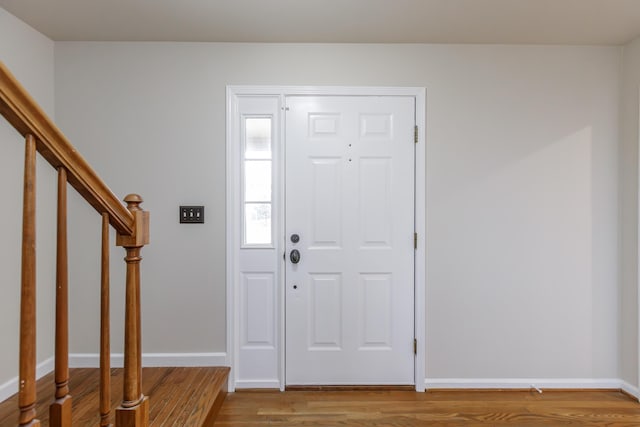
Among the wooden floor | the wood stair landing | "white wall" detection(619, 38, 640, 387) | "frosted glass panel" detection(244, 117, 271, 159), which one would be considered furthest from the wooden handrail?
"white wall" detection(619, 38, 640, 387)

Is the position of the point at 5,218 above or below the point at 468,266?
above

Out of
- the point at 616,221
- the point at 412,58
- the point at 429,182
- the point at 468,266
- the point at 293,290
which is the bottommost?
the point at 293,290

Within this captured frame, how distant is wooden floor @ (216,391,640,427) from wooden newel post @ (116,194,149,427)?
3.50 ft

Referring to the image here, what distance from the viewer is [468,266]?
8.77 feet

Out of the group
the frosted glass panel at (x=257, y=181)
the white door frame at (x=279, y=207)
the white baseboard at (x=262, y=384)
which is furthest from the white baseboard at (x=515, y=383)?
the frosted glass panel at (x=257, y=181)

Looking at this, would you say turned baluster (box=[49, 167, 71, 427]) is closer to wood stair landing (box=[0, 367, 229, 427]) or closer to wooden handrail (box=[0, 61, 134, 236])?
wooden handrail (box=[0, 61, 134, 236])

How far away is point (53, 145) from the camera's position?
0.99m

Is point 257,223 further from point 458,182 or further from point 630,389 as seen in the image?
point 630,389

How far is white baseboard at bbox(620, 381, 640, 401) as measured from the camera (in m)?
2.52

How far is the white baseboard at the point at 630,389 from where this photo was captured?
8.25 ft

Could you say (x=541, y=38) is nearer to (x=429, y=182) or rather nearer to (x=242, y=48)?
(x=429, y=182)

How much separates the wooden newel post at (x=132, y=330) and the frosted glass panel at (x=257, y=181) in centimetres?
136

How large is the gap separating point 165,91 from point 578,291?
3176mm

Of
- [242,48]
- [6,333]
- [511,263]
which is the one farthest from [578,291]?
[6,333]
